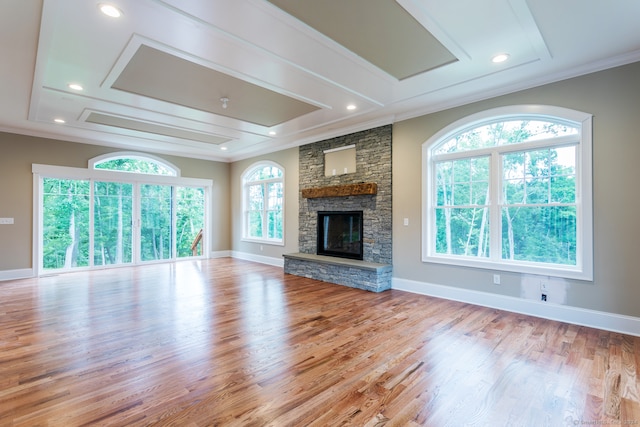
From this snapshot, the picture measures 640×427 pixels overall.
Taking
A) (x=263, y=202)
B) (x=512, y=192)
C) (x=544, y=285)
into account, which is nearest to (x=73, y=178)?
(x=263, y=202)

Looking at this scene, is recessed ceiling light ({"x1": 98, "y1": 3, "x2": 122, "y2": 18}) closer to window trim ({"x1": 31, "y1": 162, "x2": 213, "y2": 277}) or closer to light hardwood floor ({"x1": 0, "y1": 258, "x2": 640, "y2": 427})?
light hardwood floor ({"x1": 0, "y1": 258, "x2": 640, "y2": 427})

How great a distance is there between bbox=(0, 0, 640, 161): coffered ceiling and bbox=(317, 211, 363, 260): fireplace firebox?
185 cm

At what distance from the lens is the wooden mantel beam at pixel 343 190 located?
5258mm

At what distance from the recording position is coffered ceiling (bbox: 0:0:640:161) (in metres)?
2.46

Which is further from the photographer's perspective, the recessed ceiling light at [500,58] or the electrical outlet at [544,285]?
the electrical outlet at [544,285]

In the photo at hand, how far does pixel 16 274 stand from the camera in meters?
5.81

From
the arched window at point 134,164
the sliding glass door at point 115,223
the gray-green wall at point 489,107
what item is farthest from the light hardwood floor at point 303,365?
the arched window at point 134,164

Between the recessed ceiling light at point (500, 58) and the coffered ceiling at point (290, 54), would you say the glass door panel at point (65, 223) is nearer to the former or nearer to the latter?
the coffered ceiling at point (290, 54)

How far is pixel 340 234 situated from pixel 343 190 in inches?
35.2

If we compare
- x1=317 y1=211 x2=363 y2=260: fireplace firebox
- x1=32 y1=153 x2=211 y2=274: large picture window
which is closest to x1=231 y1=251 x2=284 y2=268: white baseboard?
x1=32 y1=153 x2=211 y2=274: large picture window

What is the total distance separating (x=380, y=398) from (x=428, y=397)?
33 cm

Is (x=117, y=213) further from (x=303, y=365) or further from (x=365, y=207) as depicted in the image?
(x=303, y=365)

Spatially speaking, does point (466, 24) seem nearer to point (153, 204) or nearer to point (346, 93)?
point (346, 93)

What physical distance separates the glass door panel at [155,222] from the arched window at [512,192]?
20.2ft
